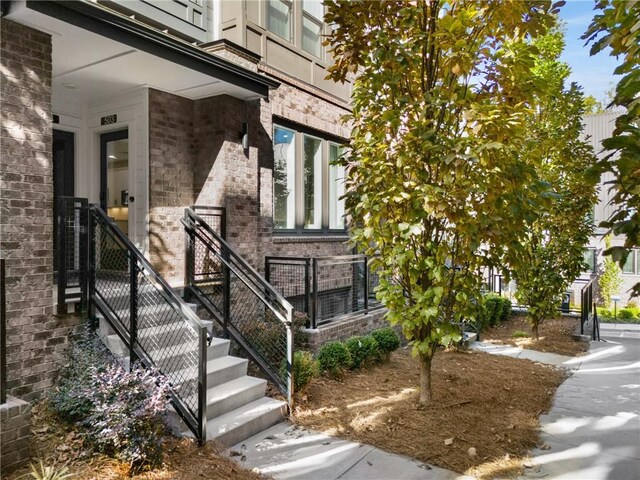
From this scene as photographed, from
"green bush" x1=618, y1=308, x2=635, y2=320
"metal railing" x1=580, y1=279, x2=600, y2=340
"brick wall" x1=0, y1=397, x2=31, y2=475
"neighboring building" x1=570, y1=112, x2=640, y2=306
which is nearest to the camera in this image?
"brick wall" x1=0, y1=397, x2=31, y2=475

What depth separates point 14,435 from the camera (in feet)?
10.5

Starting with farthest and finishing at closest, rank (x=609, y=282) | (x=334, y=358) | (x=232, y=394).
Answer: (x=609, y=282), (x=334, y=358), (x=232, y=394)

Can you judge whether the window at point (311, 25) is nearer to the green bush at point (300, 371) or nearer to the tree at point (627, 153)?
the green bush at point (300, 371)

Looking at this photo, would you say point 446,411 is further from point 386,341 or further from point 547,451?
point 386,341

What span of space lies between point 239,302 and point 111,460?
119 inches

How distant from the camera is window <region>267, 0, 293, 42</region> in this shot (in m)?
7.42

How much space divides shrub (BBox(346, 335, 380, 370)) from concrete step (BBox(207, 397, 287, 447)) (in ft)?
5.59

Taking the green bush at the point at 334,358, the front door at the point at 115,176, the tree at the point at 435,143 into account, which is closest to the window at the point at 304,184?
the front door at the point at 115,176

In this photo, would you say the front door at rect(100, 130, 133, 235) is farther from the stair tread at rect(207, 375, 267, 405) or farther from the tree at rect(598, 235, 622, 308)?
the tree at rect(598, 235, 622, 308)

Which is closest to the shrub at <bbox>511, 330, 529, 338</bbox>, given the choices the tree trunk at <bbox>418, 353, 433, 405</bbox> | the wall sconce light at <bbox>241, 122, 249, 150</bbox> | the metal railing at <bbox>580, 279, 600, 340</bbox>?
the metal railing at <bbox>580, 279, 600, 340</bbox>

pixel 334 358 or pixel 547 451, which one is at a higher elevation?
pixel 334 358

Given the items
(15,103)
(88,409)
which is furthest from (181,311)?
(15,103)

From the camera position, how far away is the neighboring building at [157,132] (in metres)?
4.00

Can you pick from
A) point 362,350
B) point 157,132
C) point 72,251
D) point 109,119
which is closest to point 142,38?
point 157,132
